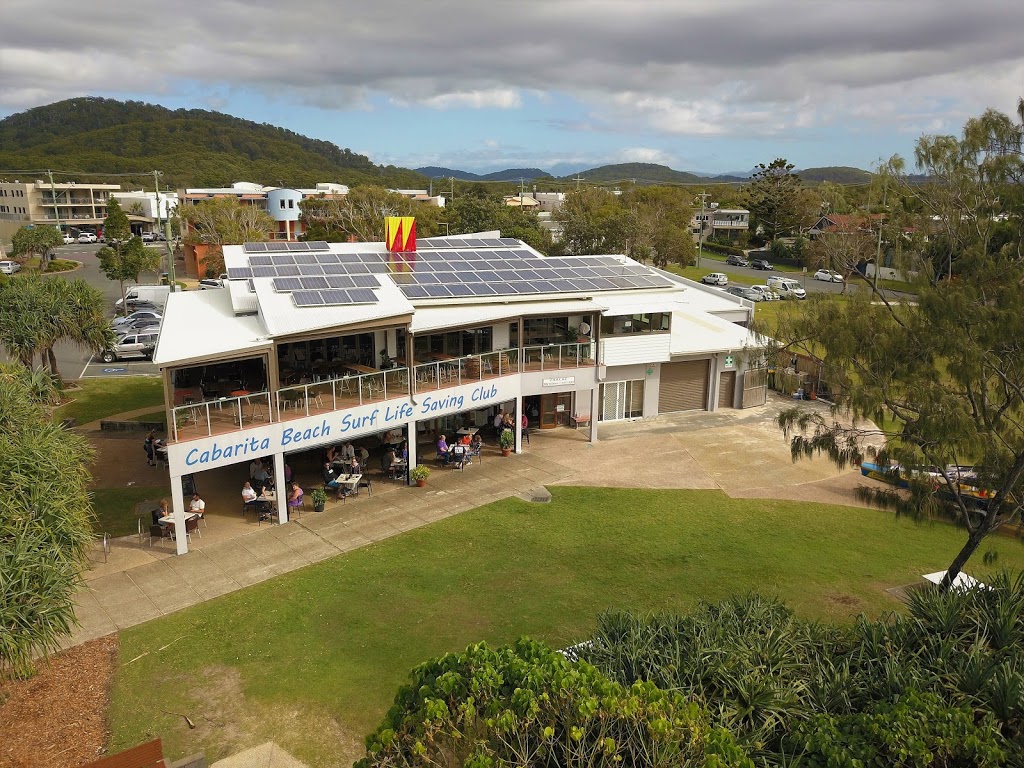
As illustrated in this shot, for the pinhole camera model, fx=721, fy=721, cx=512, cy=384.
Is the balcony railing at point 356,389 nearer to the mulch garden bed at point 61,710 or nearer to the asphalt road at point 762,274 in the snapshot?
the mulch garden bed at point 61,710

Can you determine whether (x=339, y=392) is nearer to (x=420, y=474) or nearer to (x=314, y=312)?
(x=314, y=312)

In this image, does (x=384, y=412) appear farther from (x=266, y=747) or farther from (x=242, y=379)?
(x=266, y=747)

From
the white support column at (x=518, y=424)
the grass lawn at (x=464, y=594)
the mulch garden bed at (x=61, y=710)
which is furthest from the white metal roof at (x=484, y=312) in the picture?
the mulch garden bed at (x=61, y=710)

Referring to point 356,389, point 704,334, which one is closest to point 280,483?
point 356,389

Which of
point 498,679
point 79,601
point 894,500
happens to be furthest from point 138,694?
point 894,500

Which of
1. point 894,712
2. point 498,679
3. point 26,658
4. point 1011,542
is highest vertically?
point 498,679

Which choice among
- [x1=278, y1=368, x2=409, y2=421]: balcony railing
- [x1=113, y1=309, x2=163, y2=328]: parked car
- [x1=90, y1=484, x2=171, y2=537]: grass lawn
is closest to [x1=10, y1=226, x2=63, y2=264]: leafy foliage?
[x1=113, y1=309, x2=163, y2=328]: parked car

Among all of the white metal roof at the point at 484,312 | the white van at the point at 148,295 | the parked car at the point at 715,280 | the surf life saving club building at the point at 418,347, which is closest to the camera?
the surf life saving club building at the point at 418,347
